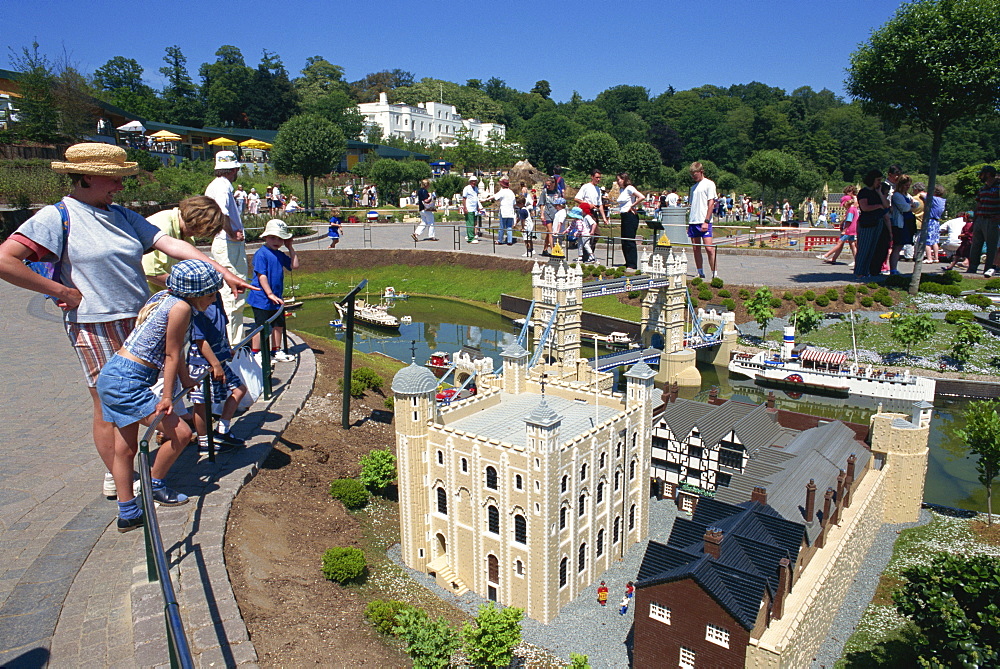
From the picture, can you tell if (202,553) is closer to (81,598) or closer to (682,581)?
(81,598)

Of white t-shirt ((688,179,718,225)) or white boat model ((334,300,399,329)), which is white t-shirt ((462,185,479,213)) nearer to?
white boat model ((334,300,399,329))

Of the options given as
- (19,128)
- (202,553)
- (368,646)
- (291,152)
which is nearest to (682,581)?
(368,646)

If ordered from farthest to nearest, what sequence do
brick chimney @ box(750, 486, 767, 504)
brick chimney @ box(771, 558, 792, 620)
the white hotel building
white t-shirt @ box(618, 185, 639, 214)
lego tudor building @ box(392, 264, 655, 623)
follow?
the white hotel building → white t-shirt @ box(618, 185, 639, 214) → brick chimney @ box(750, 486, 767, 504) → lego tudor building @ box(392, 264, 655, 623) → brick chimney @ box(771, 558, 792, 620)

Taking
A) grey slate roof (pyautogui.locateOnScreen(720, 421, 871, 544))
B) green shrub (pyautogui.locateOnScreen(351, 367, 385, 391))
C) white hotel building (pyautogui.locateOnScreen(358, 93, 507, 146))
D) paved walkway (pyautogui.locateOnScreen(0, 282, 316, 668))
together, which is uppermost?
white hotel building (pyautogui.locateOnScreen(358, 93, 507, 146))

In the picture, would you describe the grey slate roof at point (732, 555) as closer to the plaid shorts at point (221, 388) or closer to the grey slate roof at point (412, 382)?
the grey slate roof at point (412, 382)

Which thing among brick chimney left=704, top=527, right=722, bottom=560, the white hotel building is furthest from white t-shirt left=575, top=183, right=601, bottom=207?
the white hotel building

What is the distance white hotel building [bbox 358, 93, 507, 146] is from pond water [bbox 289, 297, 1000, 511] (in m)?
92.9

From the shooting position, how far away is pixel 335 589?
54.2 feet

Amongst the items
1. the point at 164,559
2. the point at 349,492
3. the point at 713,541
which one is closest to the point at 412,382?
the point at 349,492

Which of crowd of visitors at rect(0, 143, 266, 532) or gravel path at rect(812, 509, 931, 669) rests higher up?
crowd of visitors at rect(0, 143, 266, 532)

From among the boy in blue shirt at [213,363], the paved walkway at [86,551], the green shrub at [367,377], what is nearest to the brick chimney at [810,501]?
the green shrub at [367,377]

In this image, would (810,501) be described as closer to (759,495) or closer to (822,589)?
(759,495)

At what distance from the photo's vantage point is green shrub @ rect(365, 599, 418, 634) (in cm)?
1571

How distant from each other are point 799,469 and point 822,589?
244 inches
